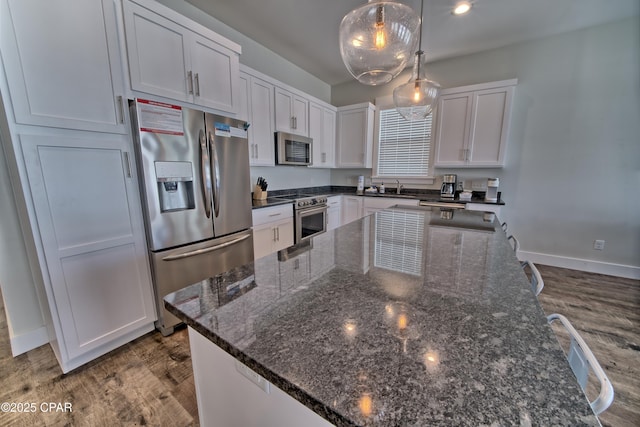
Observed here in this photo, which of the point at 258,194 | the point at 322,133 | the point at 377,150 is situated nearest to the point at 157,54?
the point at 258,194

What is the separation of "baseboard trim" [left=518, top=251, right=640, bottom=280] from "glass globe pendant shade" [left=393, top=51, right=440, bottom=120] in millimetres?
2746

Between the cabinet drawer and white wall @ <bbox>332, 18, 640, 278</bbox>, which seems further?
white wall @ <bbox>332, 18, 640, 278</bbox>

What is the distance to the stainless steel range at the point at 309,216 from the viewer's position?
3107 millimetres

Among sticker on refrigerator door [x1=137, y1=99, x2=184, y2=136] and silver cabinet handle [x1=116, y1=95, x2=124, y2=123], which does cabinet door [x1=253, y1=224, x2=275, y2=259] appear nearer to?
sticker on refrigerator door [x1=137, y1=99, x2=184, y2=136]

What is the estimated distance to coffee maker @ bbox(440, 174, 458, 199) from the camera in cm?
351


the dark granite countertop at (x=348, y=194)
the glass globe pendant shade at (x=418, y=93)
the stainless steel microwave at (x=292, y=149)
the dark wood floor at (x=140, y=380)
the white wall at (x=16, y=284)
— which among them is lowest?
the dark wood floor at (x=140, y=380)

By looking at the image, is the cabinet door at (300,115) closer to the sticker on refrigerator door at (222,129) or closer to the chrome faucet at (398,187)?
the sticker on refrigerator door at (222,129)

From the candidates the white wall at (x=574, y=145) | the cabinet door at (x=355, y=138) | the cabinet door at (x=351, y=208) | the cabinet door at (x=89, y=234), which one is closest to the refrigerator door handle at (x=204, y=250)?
the cabinet door at (x=89, y=234)

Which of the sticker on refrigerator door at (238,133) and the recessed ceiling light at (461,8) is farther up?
the recessed ceiling light at (461,8)

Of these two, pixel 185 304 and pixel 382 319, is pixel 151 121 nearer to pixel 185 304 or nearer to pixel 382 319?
pixel 185 304

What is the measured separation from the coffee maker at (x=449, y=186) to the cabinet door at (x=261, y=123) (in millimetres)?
2485

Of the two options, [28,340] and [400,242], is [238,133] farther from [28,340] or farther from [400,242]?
[28,340]

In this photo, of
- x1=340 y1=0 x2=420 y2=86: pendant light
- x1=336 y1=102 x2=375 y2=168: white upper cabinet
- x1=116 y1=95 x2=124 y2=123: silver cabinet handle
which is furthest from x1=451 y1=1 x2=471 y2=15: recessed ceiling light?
x1=116 y1=95 x2=124 y2=123: silver cabinet handle

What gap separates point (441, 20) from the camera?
102 inches
